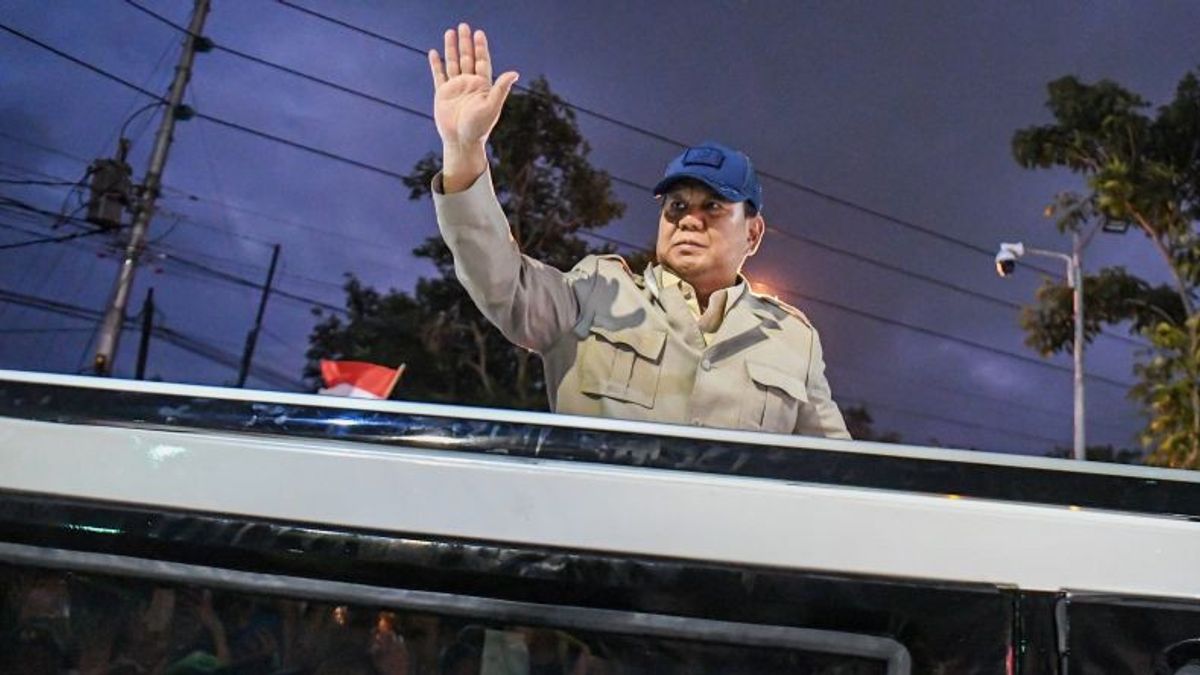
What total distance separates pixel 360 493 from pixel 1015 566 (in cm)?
53

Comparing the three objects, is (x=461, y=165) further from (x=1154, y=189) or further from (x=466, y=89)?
(x=1154, y=189)

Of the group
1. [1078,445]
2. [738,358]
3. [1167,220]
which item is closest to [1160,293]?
[1167,220]

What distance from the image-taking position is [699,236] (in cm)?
202

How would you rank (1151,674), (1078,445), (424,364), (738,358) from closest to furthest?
(1151,674)
(738,358)
(1078,445)
(424,364)

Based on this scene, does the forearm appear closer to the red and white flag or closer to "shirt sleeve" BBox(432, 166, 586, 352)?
"shirt sleeve" BBox(432, 166, 586, 352)

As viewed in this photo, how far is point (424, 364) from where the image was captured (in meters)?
18.3

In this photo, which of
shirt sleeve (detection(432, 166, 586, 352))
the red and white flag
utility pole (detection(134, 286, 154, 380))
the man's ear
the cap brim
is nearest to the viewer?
shirt sleeve (detection(432, 166, 586, 352))

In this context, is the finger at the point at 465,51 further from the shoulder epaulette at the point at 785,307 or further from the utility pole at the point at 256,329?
the utility pole at the point at 256,329

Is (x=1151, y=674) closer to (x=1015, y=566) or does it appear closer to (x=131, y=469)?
(x=1015, y=566)

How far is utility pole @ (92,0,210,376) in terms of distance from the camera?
14344 mm

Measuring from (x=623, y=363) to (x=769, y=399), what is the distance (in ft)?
0.84

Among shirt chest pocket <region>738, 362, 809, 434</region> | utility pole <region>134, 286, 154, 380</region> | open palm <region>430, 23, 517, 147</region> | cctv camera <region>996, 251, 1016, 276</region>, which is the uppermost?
cctv camera <region>996, 251, 1016, 276</region>

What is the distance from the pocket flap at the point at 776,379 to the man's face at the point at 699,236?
297 millimetres

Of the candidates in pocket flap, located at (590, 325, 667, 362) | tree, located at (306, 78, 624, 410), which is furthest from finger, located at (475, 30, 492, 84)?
tree, located at (306, 78, 624, 410)
